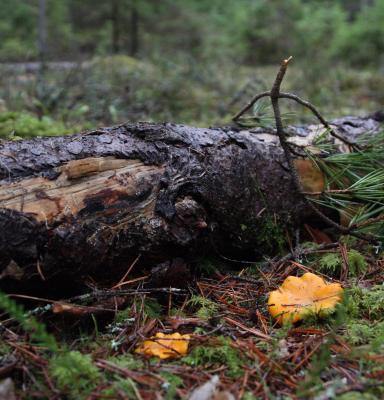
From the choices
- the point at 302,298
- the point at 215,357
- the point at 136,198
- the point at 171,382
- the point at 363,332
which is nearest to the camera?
the point at 171,382

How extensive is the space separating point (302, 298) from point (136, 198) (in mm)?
823

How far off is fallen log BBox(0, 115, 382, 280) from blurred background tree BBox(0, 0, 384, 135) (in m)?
1.88

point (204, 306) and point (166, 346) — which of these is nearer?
point (166, 346)

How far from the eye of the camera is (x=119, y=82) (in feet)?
21.6

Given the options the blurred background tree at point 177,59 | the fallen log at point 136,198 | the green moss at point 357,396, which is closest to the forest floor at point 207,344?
the green moss at point 357,396

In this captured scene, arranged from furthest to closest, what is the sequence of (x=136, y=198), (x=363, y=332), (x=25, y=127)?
(x=25, y=127)
(x=136, y=198)
(x=363, y=332)

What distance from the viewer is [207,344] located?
160 cm

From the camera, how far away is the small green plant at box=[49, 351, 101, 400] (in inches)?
52.6

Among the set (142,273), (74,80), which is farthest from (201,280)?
(74,80)

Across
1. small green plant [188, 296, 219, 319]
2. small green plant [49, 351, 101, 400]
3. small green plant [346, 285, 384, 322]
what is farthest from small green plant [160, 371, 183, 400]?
small green plant [346, 285, 384, 322]

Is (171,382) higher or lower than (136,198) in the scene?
lower

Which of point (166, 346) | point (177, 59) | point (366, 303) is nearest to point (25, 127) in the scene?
point (166, 346)

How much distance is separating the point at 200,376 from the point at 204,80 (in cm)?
638

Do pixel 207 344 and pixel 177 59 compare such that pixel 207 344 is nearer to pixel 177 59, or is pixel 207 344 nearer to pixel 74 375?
pixel 74 375
